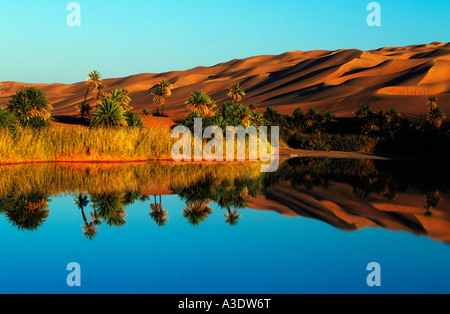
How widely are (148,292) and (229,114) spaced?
89.1 feet

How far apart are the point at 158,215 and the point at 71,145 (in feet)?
44.6

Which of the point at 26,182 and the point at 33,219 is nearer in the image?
the point at 33,219

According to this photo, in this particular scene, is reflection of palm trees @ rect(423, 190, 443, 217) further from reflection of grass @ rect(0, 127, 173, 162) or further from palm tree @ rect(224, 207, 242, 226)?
reflection of grass @ rect(0, 127, 173, 162)

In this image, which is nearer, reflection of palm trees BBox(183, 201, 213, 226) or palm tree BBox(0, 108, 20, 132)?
reflection of palm trees BBox(183, 201, 213, 226)

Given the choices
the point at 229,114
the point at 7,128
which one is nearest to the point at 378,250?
the point at 7,128

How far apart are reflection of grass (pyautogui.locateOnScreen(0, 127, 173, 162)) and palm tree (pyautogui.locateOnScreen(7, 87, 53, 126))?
6424 millimetres

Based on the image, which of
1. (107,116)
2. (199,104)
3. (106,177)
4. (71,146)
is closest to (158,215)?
(106,177)

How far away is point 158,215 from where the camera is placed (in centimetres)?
1064

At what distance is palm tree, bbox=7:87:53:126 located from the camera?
30109 mm

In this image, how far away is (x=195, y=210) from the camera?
1134 centimetres

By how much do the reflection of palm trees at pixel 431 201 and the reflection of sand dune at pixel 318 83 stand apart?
53038 mm

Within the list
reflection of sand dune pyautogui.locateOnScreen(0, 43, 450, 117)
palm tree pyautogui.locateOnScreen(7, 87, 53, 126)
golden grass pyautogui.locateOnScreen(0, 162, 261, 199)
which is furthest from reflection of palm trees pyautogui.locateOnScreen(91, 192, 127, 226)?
reflection of sand dune pyautogui.locateOnScreen(0, 43, 450, 117)

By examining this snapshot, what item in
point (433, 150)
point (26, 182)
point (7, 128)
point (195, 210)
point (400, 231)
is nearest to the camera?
point (400, 231)

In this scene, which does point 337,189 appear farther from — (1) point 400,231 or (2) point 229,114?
(2) point 229,114
